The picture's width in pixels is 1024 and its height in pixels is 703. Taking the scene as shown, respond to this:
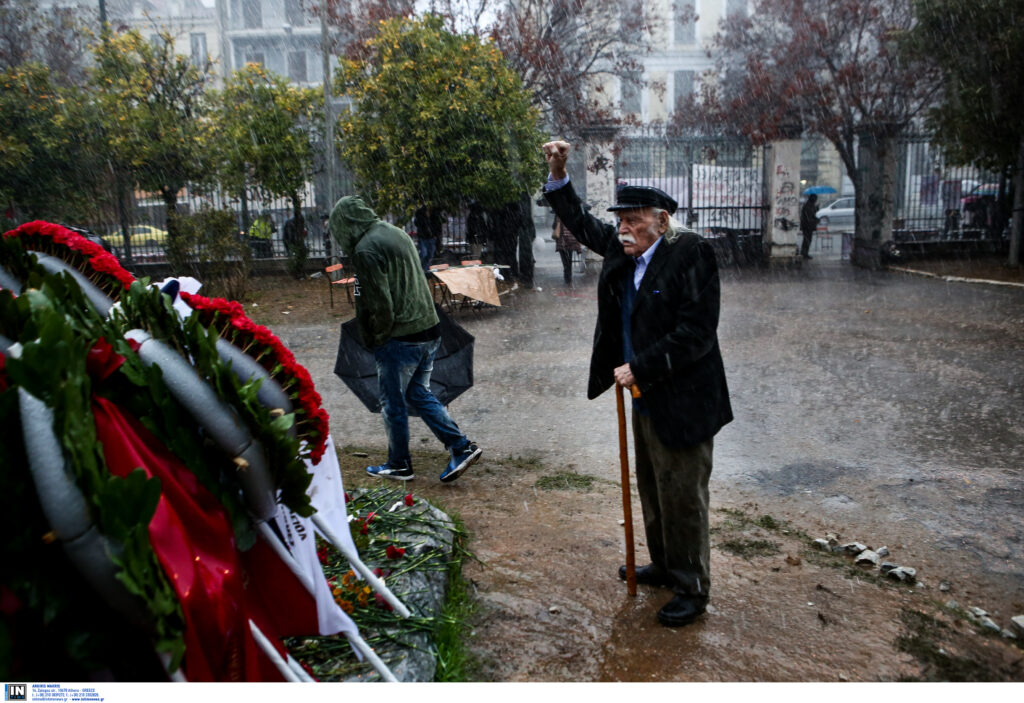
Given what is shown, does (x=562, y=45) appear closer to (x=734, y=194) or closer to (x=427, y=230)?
(x=734, y=194)

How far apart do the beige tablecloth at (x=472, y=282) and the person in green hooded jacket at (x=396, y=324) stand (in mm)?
6462

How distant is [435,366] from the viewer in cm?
572

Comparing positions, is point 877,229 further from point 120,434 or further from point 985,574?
point 120,434

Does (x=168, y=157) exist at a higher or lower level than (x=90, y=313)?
higher

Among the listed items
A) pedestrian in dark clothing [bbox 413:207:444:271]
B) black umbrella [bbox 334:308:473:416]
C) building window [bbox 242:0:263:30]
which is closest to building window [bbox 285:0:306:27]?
building window [bbox 242:0:263:30]

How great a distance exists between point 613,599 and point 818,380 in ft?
15.9

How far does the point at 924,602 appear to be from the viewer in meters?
3.73

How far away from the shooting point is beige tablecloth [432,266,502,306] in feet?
38.5

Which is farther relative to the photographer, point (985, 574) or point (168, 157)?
point (168, 157)

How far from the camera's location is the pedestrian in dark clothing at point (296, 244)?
17.4 meters

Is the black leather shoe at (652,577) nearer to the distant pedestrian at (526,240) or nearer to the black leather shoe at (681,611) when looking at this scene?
the black leather shoe at (681,611)

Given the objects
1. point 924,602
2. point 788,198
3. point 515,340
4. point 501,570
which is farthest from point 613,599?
point 788,198

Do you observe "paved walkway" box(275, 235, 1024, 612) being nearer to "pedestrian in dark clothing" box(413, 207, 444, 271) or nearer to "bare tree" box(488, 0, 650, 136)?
"pedestrian in dark clothing" box(413, 207, 444, 271)

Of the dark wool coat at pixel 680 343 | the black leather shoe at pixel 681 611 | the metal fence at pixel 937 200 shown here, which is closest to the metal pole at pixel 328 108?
the metal fence at pixel 937 200
